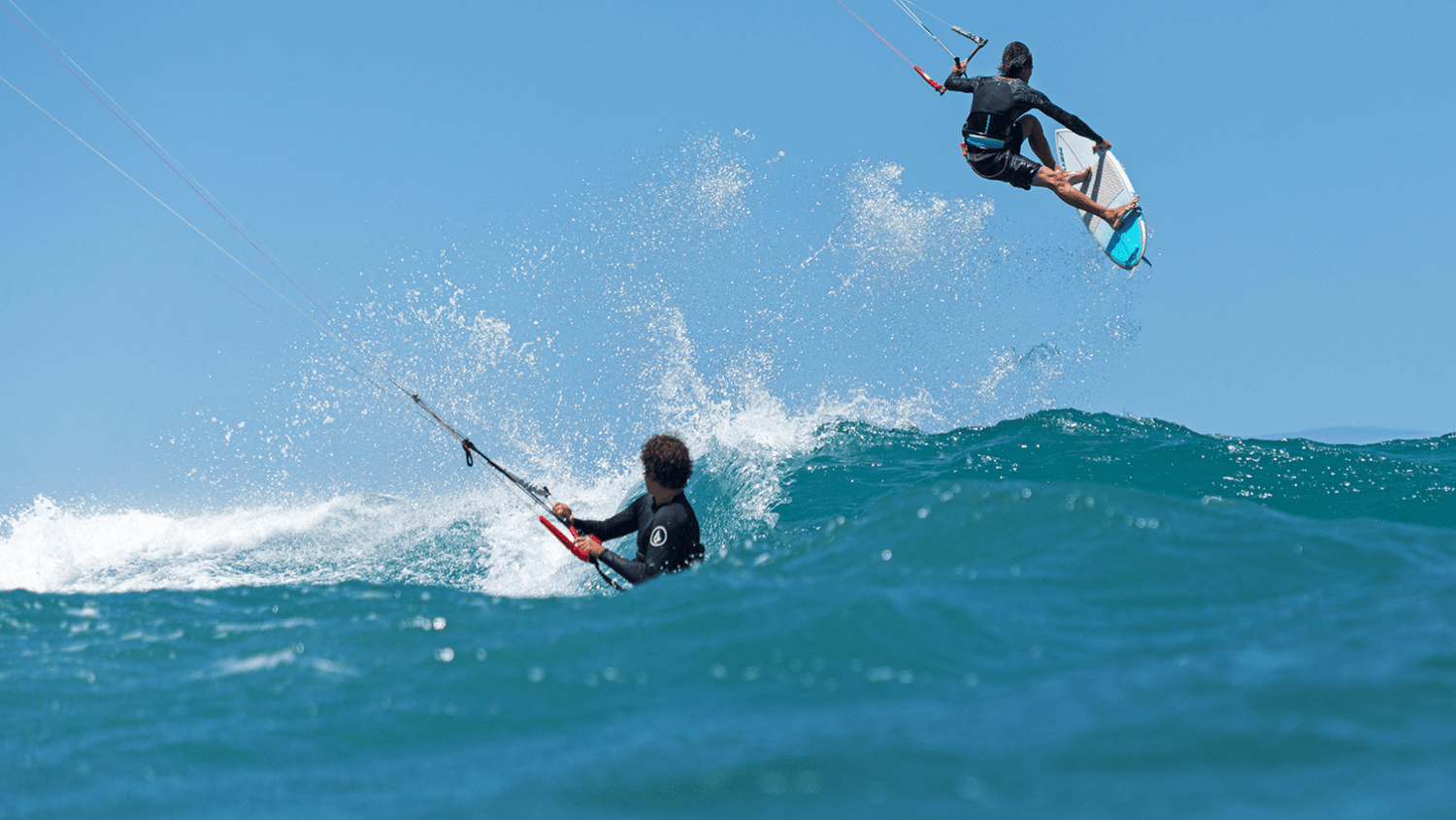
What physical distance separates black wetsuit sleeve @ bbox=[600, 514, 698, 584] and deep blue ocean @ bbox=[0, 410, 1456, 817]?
530 mm

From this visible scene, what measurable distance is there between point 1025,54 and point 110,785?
30.7 ft

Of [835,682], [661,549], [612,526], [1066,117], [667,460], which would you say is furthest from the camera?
[1066,117]

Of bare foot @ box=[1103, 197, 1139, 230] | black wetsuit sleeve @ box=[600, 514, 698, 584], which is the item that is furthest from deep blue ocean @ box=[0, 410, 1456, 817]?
A: bare foot @ box=[1103, 197, 1139, 230]

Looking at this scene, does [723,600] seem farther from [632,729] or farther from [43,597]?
[43,597]

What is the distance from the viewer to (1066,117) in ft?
29.8

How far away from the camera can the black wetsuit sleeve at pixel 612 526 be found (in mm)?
6684

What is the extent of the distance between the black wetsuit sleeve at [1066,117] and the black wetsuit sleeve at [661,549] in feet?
19.1

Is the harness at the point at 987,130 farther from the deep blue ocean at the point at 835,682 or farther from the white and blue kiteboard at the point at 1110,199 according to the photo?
the deep blue ocean at the point at 835,682

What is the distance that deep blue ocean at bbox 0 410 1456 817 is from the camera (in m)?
2.74

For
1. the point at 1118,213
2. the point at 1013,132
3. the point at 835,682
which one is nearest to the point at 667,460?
the point at 835,682

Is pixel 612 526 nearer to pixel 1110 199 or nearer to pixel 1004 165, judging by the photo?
pixel 1004 165

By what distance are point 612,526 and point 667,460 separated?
103 cm

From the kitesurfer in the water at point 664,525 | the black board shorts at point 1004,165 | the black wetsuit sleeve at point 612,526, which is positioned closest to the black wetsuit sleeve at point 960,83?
the black board shorts at point 1004,165

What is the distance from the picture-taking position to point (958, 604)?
4293mm
